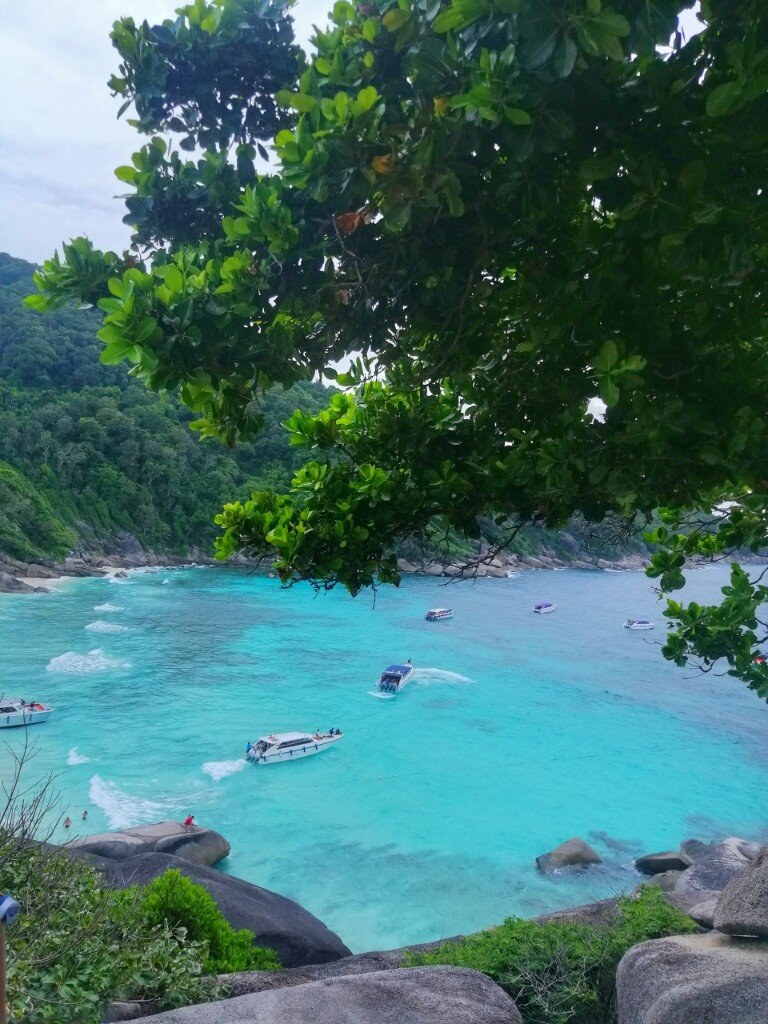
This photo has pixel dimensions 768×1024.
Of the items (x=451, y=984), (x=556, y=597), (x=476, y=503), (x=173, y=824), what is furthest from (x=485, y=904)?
(x=556, y=597)

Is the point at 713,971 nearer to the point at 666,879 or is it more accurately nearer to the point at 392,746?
the point at 666,879

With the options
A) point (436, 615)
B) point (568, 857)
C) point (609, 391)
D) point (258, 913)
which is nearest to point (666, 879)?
point (568, 857)

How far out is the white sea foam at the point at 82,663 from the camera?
2652cm

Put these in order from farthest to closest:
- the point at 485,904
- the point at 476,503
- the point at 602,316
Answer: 1. the point at 485,904
2. the point at 476,503
3. the point at 602,316

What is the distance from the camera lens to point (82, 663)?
Result: 27.5 meters

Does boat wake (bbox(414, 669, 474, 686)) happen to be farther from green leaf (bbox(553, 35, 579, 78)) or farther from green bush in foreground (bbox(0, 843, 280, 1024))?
green leaf (bbox(553, 35, 579, 78))

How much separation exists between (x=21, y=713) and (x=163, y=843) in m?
9.76

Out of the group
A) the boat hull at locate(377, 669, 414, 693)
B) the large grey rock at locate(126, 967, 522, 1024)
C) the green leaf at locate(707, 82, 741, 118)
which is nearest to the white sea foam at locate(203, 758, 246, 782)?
the boat hull at locate(377, 669, 414, 693)

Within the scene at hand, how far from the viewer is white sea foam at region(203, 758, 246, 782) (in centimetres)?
1928

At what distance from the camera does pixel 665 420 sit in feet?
7.76

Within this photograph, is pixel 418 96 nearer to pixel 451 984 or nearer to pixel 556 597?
pixel 451 984

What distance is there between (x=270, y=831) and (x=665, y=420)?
1634 centimetres

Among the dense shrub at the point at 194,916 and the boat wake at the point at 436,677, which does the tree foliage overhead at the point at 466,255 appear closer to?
the dense shrub at the point at 194,916

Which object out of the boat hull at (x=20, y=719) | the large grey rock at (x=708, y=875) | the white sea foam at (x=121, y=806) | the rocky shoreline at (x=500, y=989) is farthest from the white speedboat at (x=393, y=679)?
the rocky shoreline at (x=500, y=989)
